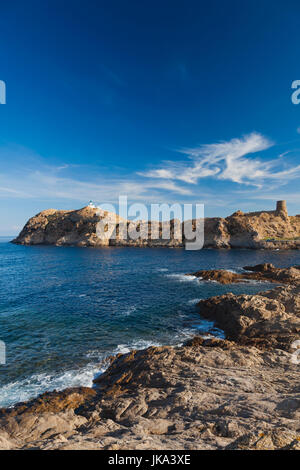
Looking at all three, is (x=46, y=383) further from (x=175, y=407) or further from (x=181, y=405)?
(x=181, y=405)

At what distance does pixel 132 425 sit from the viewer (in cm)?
750

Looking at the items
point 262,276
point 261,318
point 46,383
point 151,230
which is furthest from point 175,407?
point 151,230

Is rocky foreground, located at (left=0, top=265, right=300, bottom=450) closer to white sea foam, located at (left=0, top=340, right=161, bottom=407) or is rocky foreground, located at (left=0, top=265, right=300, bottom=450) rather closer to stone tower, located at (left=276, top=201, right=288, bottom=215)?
white sea foam, located at (left=0, top=340, right=161, bottom=407)

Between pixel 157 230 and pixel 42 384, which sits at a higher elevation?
pixel 157 230

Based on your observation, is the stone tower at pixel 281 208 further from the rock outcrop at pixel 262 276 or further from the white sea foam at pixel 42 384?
the white sea foam at pixel 42 384

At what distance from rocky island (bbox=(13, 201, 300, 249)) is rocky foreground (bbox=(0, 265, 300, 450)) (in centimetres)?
9263

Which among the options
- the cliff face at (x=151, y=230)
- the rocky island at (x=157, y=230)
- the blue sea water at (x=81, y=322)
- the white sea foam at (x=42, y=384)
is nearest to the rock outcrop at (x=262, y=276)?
the blue sea water at (x=81, y=322)

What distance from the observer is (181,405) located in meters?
8.41

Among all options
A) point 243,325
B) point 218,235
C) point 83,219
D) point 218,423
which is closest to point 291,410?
point 218,423

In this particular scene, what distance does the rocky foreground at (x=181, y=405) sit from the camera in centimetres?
584

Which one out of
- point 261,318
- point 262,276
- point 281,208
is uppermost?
point 281,208

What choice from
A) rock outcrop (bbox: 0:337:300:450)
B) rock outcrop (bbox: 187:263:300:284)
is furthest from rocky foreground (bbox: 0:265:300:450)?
rock outcrop (bbox: 187:263:300:284)

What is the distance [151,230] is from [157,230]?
3611 mm
